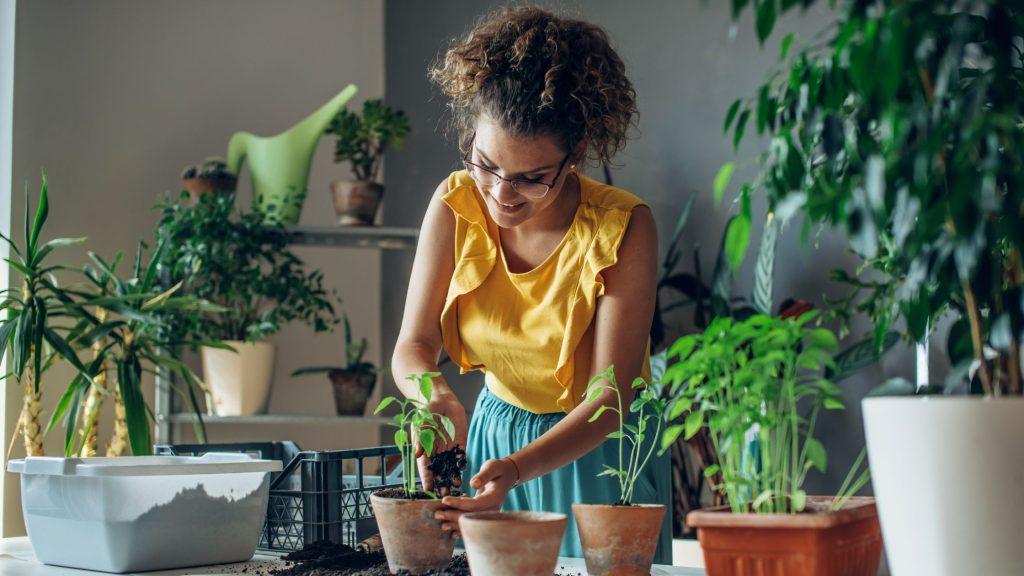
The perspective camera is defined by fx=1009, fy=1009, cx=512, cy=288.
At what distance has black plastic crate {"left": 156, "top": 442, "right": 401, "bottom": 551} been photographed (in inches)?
55.2

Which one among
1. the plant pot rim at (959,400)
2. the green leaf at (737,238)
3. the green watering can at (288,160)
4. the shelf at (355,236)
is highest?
the green watering can at (288,160)

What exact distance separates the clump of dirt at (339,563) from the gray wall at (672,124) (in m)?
2.22

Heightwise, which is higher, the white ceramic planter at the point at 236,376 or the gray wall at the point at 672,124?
the gray wall at the point at 672,124

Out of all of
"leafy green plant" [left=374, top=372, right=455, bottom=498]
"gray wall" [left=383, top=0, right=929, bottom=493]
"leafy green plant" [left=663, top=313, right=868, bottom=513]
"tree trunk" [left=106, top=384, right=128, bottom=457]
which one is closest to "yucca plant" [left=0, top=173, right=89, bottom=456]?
"tree trunk" [left=106, top=384, right=128, bottom=457]

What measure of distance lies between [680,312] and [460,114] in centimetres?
197

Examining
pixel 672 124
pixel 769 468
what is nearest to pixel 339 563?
pixel 769 468

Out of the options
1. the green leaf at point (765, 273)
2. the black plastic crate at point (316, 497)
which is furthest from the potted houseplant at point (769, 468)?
the green leaf at point (765, 273)

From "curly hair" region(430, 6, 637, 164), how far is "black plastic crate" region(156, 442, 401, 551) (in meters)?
0.57

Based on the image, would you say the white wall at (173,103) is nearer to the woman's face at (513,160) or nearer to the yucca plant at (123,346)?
the yucca plant at (123,346)

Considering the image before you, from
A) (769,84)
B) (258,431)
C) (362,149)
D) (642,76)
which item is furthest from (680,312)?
(769,84)

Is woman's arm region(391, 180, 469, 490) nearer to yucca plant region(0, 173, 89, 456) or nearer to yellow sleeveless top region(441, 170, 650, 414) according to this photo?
yellow sleeveless top region(441, 170, 650, 414)

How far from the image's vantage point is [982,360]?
0.99 m

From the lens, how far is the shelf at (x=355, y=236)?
11.1 feet

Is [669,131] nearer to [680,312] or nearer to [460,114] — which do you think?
[680,312]
